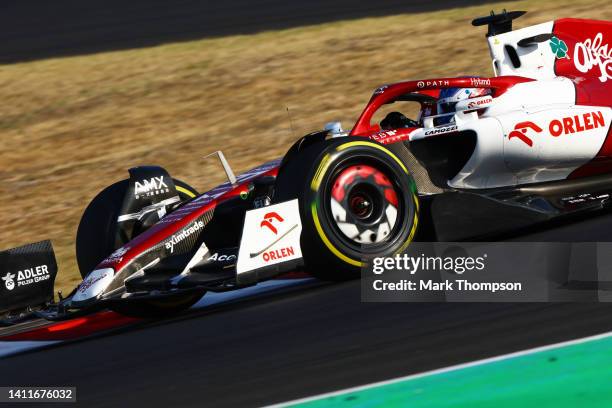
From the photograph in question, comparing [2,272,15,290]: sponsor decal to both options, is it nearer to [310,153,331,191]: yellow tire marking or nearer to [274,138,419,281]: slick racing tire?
[274,138,419,281]: slick racing tire

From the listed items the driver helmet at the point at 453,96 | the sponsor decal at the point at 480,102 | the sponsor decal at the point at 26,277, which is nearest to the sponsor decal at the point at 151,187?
the sponsor decal at the point at 26,277

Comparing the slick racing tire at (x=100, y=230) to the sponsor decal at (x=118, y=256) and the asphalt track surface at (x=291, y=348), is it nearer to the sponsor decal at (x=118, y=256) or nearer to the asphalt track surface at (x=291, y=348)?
the sponsor decal at (x=118, y=256)

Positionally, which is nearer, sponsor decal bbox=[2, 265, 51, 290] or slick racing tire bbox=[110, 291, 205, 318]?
sponsor decal bbox=[2, 265, 51, 290]

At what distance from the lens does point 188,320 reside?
21.2ft

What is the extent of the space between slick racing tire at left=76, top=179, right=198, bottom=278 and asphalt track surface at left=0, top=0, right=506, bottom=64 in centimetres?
796

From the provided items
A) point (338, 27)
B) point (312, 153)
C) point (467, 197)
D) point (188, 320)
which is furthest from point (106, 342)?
point (338, 27)

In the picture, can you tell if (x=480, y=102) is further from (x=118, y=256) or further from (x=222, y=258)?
(x=118, y=256)

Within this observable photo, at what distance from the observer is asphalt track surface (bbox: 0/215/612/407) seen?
4.45 meters

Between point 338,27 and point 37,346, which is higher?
point 338,27

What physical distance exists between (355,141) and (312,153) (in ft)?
0.90

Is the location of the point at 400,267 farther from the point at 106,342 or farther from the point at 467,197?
the point at 106,342

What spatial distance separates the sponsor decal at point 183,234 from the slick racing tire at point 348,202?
588mm

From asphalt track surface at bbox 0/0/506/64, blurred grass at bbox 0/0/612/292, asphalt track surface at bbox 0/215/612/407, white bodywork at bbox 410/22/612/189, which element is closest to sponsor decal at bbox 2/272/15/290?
asphalt track surface at bbox 0/215/612/407

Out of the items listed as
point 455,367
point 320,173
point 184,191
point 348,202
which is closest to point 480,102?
point 348,202
